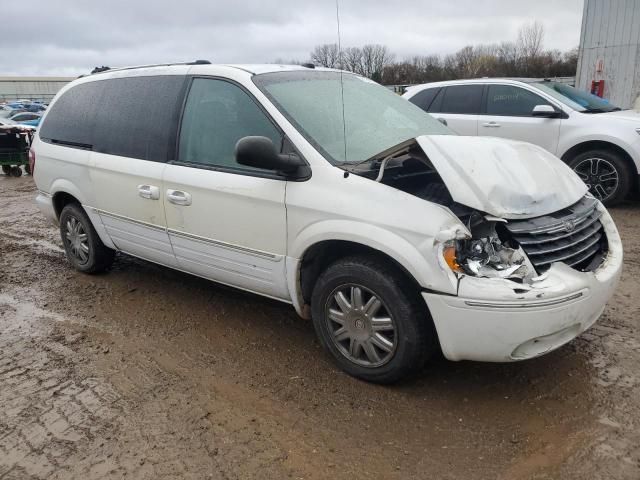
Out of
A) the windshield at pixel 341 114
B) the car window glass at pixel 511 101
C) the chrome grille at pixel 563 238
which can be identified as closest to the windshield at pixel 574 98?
the car window glass at pixel 511 101

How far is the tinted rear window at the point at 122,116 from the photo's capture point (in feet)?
13.2

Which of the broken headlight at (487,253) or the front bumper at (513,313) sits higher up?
the broken headlight at (487,253)

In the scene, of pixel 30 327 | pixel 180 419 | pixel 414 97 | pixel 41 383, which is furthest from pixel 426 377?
pixel 414 97

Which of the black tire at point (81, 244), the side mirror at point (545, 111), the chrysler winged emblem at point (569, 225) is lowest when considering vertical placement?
the black tire at point (81, 244)

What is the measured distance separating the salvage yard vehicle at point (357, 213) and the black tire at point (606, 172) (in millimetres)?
3937

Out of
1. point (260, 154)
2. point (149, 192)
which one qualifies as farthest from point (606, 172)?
point (149, 192)

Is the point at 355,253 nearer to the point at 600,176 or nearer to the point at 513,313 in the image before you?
the point at 513,313

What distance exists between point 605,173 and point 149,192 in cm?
583

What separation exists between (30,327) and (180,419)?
2.03 m

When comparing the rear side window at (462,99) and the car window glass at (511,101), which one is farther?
the rear side window at (462,99)

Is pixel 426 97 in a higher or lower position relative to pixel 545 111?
higher

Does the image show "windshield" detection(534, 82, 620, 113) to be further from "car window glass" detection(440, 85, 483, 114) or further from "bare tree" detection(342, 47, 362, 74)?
"bare tree" detection(342, 47, 362, 74)

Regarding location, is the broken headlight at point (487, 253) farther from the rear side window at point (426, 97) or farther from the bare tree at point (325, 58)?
the rear side window at point (426, 97)

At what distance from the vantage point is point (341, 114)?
360 cm
